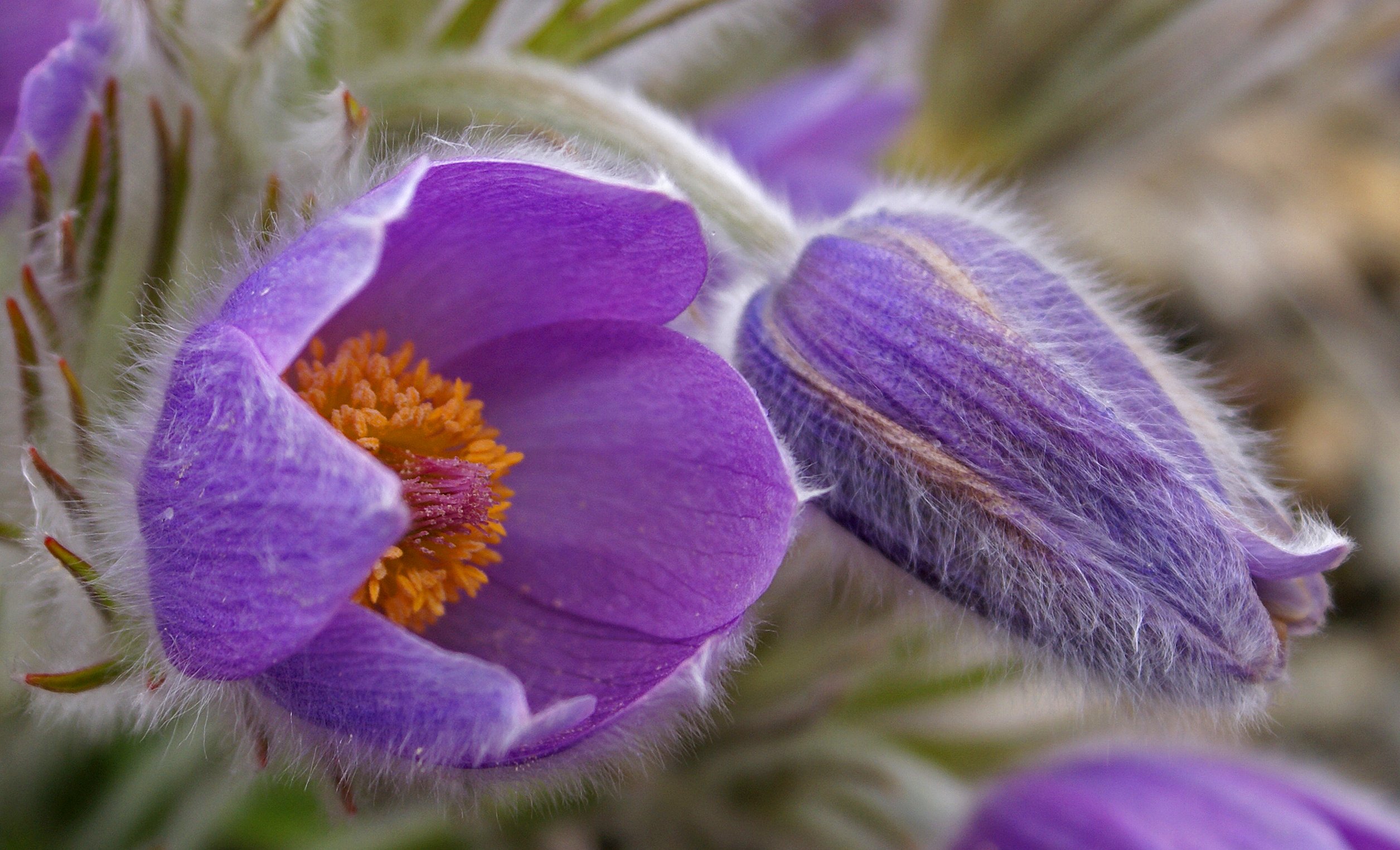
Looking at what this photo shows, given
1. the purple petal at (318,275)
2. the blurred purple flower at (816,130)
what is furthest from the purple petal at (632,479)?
the blurred purple flower at (816,130)

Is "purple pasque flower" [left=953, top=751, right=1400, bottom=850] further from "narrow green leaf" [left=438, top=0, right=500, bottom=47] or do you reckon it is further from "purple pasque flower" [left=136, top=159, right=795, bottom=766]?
"narrow green leaf" [left=438, top=0, right=500, bottom=47]

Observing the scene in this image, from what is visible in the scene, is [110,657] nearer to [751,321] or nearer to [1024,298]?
[751,321]

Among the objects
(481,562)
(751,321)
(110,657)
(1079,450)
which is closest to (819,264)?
(751,321)

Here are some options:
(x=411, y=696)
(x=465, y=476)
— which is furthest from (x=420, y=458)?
(x=411, y=696)

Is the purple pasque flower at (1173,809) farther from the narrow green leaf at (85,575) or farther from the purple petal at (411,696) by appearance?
the narrow green leaf at (85,575)

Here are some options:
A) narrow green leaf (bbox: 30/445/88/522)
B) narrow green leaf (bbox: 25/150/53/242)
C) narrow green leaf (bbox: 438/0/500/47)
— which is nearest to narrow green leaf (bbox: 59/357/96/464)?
narrow green leaf (bbox: 30/445/88/522)

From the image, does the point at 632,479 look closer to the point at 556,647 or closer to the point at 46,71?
the point at 556,647
